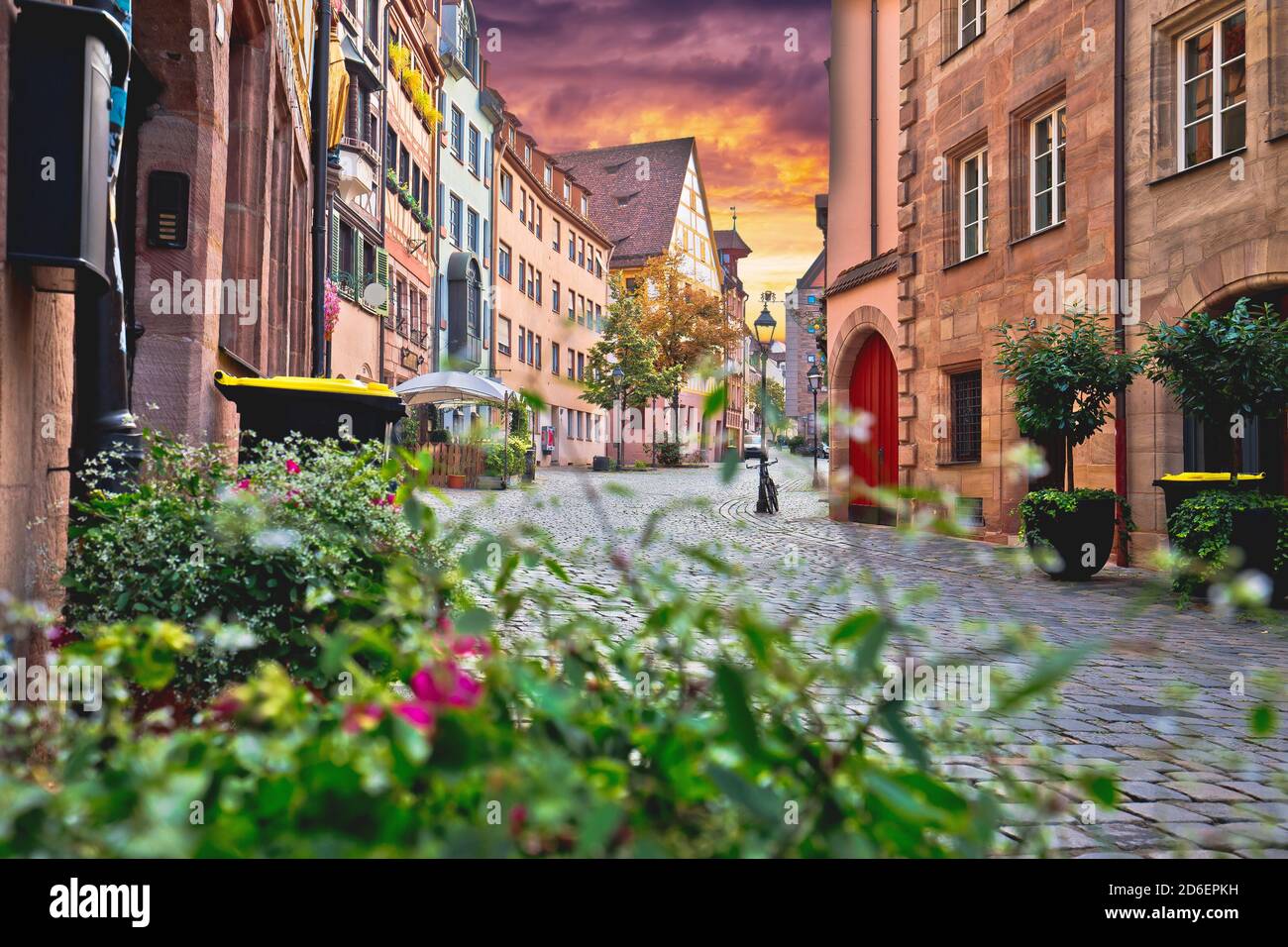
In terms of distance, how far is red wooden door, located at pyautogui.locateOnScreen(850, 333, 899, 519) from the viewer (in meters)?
16.9

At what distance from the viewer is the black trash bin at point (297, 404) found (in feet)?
21.0

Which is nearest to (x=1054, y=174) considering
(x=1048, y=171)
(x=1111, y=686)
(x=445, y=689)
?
(x=1048, y=171)

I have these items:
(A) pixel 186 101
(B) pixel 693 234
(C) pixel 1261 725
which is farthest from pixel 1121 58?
(B) pixel 693 234

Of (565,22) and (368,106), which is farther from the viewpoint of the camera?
(368,106)

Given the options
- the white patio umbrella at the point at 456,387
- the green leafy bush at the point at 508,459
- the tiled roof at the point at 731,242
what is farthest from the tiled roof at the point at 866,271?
the tiled roof at the point at 731,242

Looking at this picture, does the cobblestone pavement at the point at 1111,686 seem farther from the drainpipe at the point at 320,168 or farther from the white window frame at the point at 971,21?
the white window frame at the point at 971,21

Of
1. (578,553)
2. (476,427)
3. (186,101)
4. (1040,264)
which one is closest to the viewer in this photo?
(578,553)

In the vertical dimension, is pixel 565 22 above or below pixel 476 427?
above

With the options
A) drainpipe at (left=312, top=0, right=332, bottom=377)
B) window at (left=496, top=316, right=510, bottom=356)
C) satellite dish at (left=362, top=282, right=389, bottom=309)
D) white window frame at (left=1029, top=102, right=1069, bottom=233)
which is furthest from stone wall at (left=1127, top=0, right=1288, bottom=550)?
window at (left=496, top=316, right=510, bottom=356)

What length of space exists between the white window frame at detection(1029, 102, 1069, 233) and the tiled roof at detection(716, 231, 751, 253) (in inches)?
3781

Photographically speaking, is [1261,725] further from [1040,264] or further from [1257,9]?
[1040,264]

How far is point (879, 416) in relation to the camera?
56.3 ft
